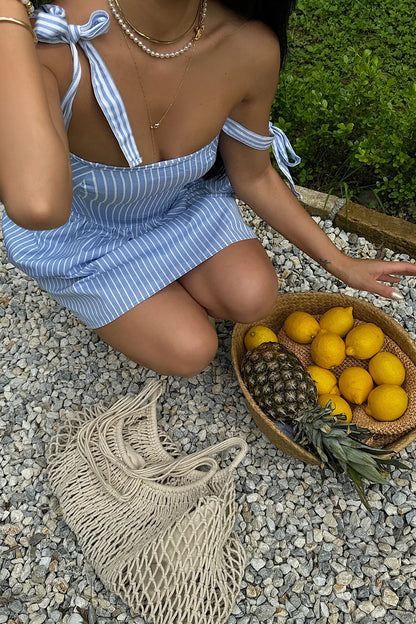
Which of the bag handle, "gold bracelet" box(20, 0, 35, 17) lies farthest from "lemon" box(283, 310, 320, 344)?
"gold bracelet" box(20, 0, 35, 17)

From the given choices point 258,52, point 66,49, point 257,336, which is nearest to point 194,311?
point 257,336

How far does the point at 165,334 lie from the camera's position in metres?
1.81

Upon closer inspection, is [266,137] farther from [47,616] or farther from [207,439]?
[47,616]

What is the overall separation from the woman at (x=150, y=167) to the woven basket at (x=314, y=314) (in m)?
0.15

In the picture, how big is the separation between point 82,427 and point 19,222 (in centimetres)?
93

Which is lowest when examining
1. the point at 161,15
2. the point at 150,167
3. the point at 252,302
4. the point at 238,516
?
the point at 238,516

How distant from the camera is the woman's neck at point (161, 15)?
1259mm

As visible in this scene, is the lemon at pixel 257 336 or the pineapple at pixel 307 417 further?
the lemon at pixel 257 336

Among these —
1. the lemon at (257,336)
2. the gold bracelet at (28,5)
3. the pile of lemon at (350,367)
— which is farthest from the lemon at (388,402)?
the gold bracelet at (28,5)

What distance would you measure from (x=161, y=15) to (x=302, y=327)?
112 centimetres

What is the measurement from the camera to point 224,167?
74.0 inches

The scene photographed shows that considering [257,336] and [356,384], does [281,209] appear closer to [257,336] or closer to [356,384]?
[257,336]

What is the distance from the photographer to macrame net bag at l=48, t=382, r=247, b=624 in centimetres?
166

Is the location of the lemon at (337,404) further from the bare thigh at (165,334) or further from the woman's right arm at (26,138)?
the woman's right arm at (26,138)
